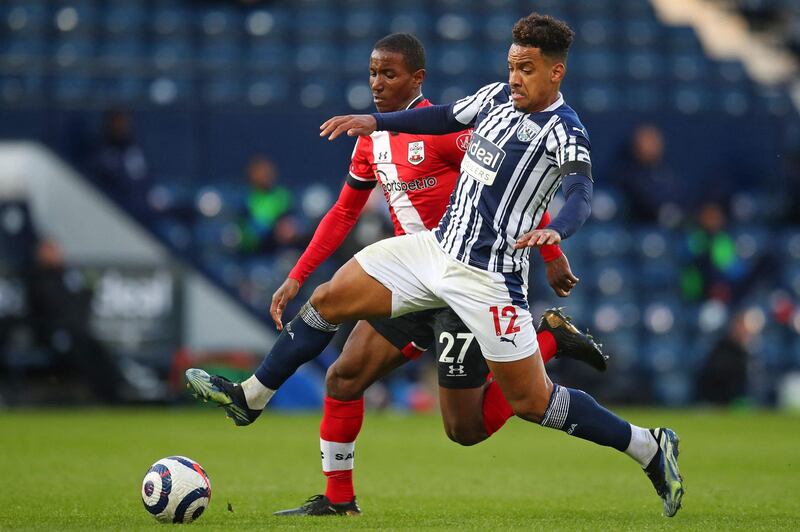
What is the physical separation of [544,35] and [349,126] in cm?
96

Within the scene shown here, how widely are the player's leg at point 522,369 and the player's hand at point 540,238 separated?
487 millimetres

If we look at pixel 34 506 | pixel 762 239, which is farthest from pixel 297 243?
pixel 34 506

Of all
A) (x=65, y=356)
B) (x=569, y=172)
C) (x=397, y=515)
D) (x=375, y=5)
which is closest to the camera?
(x=569, y=172)

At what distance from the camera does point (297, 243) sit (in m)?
15.1

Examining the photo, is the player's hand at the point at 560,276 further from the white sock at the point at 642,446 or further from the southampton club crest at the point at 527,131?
the white sock at the point at 642,446

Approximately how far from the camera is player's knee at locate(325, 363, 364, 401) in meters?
6.45

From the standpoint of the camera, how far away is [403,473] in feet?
28.9

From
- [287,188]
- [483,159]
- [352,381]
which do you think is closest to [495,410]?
[352,381]

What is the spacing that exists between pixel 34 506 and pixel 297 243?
8.82 m

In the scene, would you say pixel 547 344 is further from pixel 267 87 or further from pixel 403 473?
pixel 267 87

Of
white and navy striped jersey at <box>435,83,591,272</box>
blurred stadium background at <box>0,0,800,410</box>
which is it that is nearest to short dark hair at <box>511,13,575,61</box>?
white and navy striped jersey at <box>435,83,591,272</box>

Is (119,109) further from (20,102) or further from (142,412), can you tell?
(142,412)

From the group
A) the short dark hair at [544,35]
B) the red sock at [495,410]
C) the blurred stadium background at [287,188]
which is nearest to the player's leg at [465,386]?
the red sock at [495,410]

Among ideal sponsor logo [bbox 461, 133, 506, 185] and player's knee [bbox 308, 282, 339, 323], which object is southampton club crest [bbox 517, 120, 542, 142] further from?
player's knee [bbox 308, 282, 339, 323]
